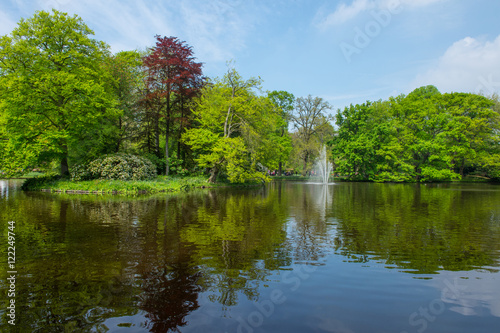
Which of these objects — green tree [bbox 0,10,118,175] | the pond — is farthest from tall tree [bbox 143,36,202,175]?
the pond

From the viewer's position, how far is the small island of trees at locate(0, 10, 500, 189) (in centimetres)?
2273

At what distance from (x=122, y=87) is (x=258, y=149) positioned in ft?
51.5

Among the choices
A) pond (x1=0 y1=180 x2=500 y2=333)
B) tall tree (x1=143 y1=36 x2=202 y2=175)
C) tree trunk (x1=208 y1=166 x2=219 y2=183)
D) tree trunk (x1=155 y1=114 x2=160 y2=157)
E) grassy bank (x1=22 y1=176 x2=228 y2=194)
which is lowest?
pond (x1=0 y1=180 x2=500 y2=333)

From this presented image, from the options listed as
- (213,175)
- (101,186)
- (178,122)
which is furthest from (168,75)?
(101,186)

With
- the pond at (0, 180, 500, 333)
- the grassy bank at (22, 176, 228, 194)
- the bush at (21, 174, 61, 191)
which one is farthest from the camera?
the bush at (21, 174, 61, 191)

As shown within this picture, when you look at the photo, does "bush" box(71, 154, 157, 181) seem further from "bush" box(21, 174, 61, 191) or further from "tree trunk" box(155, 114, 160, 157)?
"tree trunk" box(155, 114, 160, 157)

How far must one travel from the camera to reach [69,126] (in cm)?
2373

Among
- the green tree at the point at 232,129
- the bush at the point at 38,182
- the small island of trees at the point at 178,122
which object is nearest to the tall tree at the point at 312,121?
the small island of trees at the point at 178,122

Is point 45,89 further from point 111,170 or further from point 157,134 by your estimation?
A: point 157,134

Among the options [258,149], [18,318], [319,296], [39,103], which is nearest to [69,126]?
[39,103]

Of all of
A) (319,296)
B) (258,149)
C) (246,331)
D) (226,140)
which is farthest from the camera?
(258,149)

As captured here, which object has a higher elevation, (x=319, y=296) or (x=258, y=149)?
(x=258, y=149)

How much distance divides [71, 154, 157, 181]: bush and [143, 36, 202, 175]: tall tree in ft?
19.3

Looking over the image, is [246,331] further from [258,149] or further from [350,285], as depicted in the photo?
[258,149]
